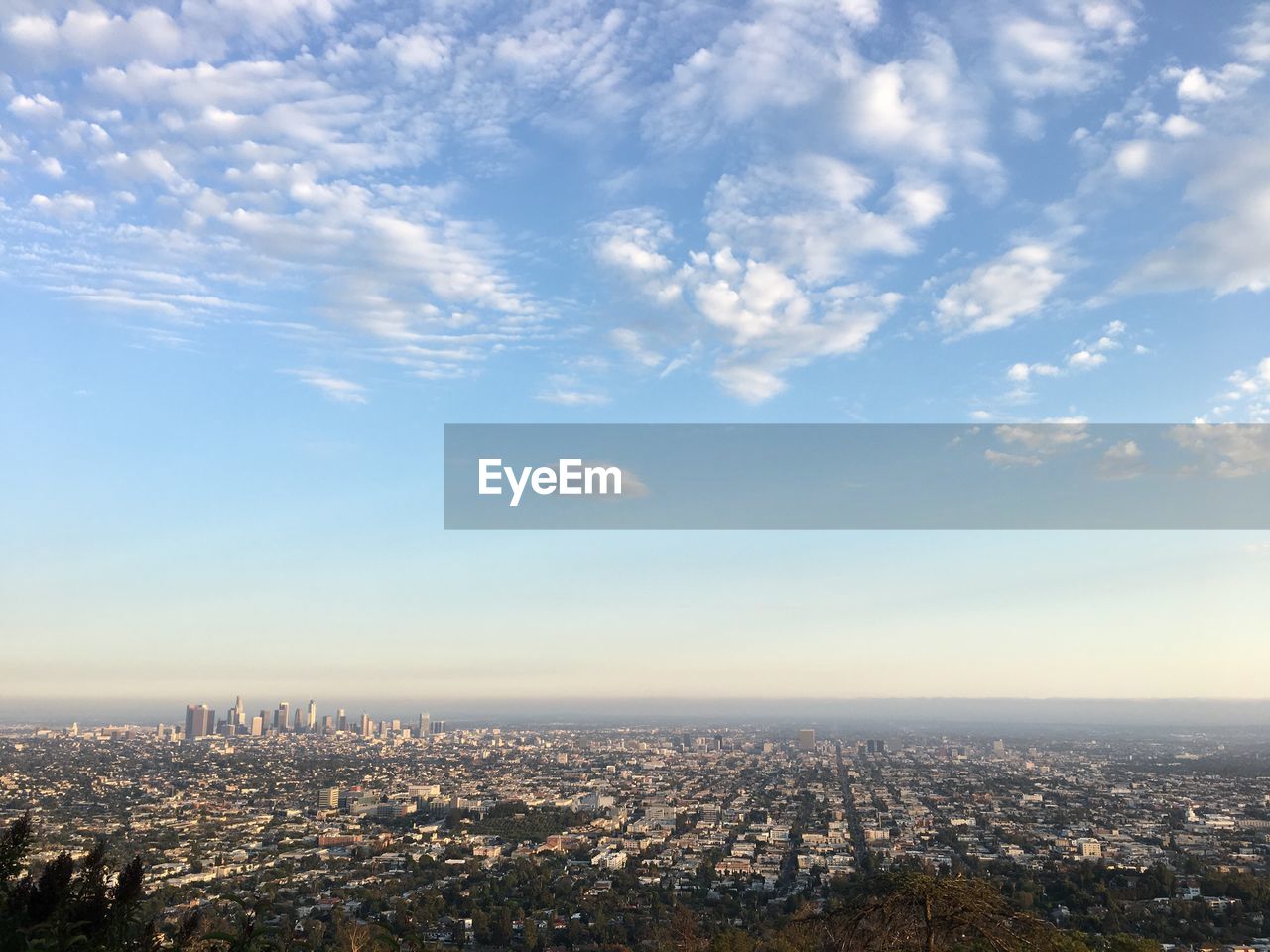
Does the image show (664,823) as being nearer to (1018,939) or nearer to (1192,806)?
(1192,806)

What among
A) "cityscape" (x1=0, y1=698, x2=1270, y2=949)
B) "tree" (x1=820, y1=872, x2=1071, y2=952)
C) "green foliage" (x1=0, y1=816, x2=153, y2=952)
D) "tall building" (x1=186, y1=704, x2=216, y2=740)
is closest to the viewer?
"tree" (x1=820, y1=872, x2=1071, y2=952)

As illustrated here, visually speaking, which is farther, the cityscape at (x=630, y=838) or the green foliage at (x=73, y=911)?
the cityscape at (x=630, y=838)

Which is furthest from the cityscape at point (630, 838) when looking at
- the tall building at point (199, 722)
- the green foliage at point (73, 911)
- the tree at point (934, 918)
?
the tall building at point (199, 722)

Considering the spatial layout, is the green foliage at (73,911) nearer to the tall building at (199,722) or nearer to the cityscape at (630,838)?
the cityscape at (630,838)

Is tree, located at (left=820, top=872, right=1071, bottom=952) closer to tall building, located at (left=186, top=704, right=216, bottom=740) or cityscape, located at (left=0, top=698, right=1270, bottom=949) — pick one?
cityscape, located at (left=0, top=698, right=1270, bottom=949)

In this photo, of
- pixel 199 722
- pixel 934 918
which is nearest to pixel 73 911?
pixel 934 918

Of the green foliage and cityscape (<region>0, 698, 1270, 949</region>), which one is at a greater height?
the green foliage

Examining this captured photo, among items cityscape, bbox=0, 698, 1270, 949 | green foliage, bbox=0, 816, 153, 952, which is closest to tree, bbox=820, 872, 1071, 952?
cityscape, bbox=0, 698, 1270, 949
